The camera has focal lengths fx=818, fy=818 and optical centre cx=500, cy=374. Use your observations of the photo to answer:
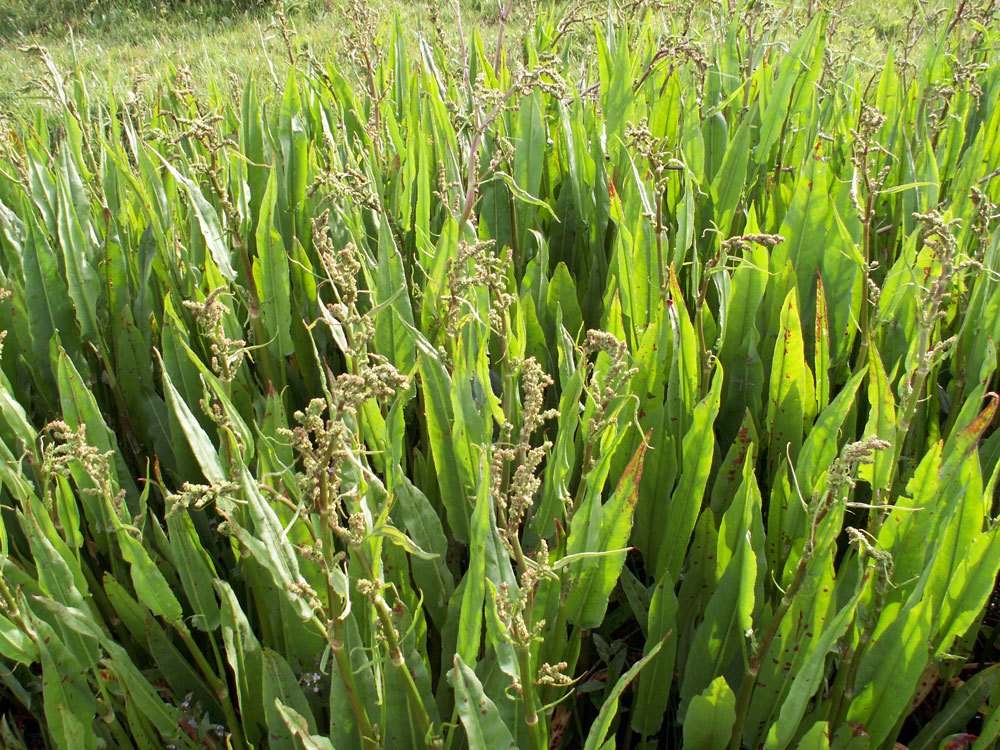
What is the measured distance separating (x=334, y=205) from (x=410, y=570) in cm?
67

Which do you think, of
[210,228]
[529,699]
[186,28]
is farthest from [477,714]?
[186,28]

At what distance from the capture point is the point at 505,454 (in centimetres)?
82

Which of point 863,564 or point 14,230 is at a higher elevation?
point 14,230

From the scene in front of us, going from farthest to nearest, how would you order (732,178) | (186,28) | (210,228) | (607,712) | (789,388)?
1. (186,28)
2. (732,178)
3. (210,228)
4. (789,388)
5. (607,712)

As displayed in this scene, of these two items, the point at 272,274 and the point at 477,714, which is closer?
the point at 477,714

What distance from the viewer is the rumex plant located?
2.84 ft

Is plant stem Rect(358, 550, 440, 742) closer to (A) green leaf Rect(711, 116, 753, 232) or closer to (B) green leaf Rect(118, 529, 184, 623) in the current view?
(B) green leaf Rect(118, 529, 184, 623)

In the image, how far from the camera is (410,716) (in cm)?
89

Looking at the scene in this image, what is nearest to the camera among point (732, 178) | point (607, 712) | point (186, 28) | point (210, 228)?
point (607, 712)

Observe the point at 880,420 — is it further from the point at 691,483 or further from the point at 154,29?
the point at 154,29

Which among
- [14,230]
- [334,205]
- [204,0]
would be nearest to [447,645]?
[334,205]

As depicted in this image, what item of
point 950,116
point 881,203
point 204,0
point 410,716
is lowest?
point 410,716

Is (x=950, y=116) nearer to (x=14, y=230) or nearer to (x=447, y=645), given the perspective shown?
(x=447, y=645)

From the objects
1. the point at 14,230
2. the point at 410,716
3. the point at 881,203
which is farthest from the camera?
the point at 881,203
